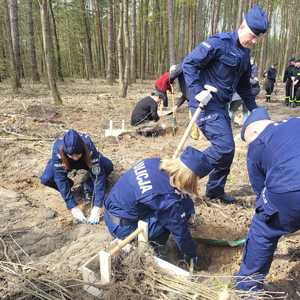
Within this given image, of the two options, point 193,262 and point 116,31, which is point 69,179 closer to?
point 193,262

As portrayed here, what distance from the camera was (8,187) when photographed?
196 inches

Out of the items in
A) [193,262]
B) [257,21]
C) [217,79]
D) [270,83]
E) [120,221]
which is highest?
[257,21]

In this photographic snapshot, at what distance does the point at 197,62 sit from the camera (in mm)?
3854

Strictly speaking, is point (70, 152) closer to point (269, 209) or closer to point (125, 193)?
point (125, 193)

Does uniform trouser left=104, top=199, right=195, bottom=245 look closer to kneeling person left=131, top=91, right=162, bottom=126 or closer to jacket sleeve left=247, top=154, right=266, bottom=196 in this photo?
jacket sleeve left=247, top=154, right=266, bottom=196

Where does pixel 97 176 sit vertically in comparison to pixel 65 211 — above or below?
above

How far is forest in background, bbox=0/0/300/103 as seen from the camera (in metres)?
14.0

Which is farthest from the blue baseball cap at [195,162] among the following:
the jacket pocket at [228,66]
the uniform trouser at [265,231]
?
the jacket pocket at [228,66]

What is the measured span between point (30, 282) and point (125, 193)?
3.10 feet

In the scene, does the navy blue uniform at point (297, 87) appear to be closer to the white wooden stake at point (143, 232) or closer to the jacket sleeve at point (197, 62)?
the jacket sleeve at point (197, 62)

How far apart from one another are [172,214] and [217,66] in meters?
1.87

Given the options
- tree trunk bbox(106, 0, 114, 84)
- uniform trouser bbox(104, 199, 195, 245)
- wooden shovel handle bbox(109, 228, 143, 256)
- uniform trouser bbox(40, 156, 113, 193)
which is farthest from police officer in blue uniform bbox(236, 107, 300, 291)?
tree trunk bbox(106, 0, 114, 84)

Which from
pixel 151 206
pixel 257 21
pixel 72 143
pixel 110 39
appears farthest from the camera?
pixel 110 39

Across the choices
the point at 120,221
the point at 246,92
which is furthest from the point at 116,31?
the point at 120,221
